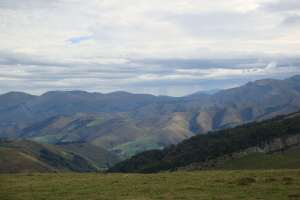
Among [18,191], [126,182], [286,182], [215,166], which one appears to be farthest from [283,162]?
[18,191]

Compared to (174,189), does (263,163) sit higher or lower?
lower

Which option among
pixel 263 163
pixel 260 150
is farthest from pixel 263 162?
pixel 260 150

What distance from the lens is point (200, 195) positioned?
35.9m

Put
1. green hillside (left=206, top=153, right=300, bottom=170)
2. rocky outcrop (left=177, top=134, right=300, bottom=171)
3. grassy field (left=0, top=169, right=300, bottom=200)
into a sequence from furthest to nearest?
rocky outcrop (left=177, top=134, right=300, bottom=171) → green hillside (left=206, top=153, right=300, bottom=170) → grassy field (left=0, top=169, right=300, bottom=200)

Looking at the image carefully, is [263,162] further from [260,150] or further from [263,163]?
[260,150]

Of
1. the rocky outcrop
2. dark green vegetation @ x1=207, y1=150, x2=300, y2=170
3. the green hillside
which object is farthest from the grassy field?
the rocky outcrop

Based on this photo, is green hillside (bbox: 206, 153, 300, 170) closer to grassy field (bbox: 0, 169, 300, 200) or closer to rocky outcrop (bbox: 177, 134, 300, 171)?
rocky outcrop (bbox: 177, 134, 300, 171)

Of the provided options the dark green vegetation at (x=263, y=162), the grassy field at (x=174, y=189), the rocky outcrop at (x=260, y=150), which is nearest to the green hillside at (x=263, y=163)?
the dark green vegetation at (x=263, y=162)

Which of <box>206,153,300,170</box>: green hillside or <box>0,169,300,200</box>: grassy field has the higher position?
<box>0,169,300,200</box>: grassy field

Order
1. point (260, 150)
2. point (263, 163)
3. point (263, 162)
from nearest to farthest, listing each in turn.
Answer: point (263, 163), point (263, 162), point (260, 150)

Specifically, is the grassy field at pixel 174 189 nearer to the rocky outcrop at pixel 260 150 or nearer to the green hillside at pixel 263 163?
the green hillside at pixel 263 163

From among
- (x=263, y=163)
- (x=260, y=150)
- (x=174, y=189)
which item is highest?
(x=174, y=189)

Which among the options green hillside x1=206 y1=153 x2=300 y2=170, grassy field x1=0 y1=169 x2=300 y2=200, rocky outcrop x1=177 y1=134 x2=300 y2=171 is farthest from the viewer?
rocky outcrop x1=177 y1=134 x2=300 y2=171

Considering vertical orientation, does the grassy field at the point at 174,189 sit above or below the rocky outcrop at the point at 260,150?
above
